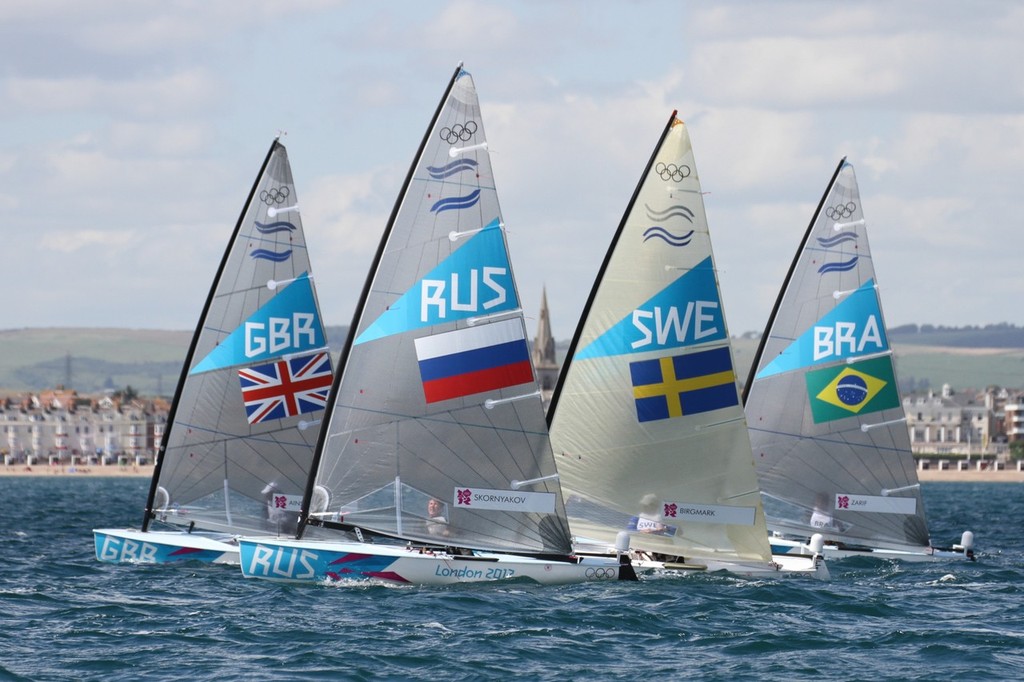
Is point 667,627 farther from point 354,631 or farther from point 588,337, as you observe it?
point 588,337

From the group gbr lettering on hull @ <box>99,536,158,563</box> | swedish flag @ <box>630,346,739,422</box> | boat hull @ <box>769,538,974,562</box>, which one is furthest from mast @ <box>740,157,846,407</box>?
gbr lettering on hull @ <box>99,536,158,563</box>

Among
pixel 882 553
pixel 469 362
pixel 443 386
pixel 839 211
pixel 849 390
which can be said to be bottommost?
pixel 882 553

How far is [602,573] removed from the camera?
30.1 metres

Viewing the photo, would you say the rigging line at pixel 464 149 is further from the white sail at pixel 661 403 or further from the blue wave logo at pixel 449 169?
the white sail at pixel 661 403

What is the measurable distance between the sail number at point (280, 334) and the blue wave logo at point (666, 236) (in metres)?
7.79

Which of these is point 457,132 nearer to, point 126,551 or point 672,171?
point 672,171

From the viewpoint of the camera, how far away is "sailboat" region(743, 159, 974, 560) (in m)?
38.4

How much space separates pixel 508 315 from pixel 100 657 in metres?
9.78

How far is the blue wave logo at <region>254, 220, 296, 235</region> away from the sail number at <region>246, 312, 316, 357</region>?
1713mm

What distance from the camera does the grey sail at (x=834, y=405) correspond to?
38375mm

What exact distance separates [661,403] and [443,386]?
14.8ft

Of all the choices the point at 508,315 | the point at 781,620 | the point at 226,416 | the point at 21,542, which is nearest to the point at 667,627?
the point at 781,620

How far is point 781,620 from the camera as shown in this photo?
2731 centimetres

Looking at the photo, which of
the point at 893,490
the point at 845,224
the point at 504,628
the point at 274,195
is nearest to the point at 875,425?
the point at 893,490
